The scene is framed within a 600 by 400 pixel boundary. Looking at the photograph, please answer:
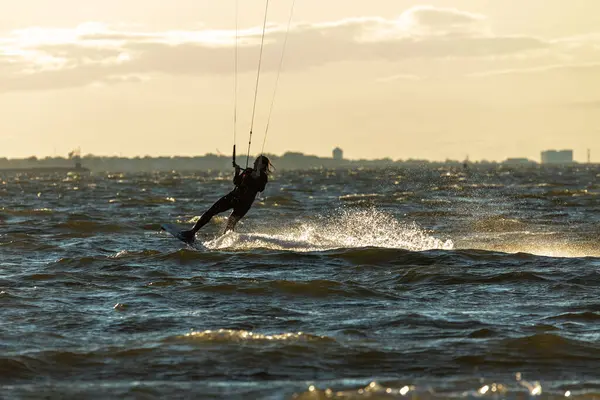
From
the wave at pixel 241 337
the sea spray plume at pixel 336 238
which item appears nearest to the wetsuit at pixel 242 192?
the sea spray plume at pixel 336 238

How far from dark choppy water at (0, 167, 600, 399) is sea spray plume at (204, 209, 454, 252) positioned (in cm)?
10

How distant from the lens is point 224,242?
69.1 feet

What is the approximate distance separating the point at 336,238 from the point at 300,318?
1172 centimetres

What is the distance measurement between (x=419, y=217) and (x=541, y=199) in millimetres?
14916

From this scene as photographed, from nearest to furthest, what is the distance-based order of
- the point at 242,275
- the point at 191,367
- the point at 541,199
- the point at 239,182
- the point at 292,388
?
the point at 292,388 → the point at 191,367 → the point at 242,275 → the point at 239,182 → the point at 541,199

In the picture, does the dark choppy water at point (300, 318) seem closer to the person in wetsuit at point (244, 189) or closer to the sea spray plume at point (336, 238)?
the sea spray plume at point (336, 238)

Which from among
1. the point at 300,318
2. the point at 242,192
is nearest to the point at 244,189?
the point at 242,192

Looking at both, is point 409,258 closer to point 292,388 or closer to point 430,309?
point 430,309

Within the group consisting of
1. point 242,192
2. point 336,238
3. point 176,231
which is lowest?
point 336,238

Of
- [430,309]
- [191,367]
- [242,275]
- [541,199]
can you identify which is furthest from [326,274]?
[541,199]

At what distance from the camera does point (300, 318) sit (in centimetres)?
1161

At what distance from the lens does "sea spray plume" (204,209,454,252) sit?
822 inches

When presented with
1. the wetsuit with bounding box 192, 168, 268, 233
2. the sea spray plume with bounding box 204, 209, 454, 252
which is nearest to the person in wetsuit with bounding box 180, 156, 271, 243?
the wetsuit with bounding box 192, 168, 268, 233

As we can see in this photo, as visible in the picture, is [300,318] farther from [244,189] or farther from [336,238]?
[336,238]
